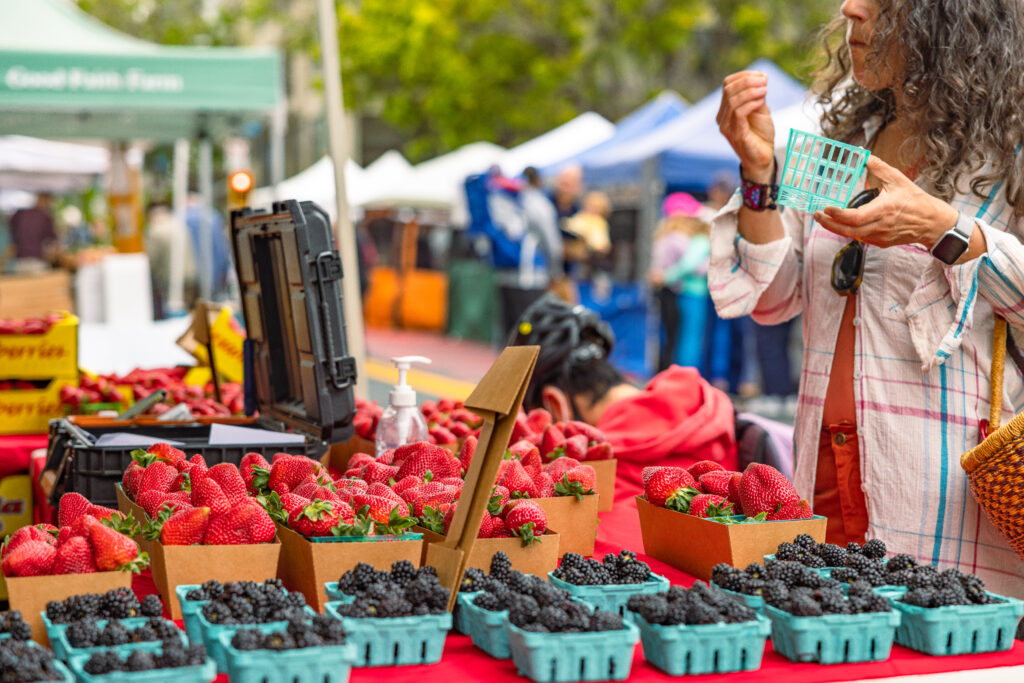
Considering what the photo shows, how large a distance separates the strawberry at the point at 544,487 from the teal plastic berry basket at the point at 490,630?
569 millimetres

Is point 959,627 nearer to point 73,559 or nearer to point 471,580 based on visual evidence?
point 471,580

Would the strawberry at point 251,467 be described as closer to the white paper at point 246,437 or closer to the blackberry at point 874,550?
the white paper at point 246,437

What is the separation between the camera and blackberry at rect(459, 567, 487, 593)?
6.19ft

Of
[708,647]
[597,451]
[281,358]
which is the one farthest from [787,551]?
[281,358]

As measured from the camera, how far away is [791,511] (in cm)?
221

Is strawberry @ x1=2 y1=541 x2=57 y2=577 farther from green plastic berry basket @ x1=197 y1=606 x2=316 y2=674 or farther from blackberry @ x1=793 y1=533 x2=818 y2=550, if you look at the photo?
blackberry @ x1=793 y1=533 x2=818 y2=550

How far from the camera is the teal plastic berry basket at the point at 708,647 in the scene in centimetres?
169

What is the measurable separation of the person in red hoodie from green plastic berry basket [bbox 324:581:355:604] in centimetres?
149

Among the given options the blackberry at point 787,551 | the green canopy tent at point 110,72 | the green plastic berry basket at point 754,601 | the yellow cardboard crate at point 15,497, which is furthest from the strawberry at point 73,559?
the green canopy tent at point 110,72

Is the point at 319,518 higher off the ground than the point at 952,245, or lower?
lower

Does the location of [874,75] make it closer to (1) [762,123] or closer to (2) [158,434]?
(1) [762,123]

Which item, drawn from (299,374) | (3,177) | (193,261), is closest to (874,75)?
(299,374)

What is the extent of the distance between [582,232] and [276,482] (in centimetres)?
1211

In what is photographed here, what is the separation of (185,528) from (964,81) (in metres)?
1.95
